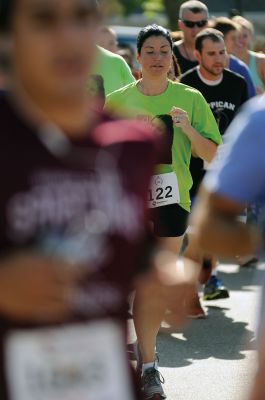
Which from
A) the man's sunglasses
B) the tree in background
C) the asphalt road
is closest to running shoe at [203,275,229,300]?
the asphalt road

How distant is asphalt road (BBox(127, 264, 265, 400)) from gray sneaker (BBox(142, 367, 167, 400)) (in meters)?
0.13

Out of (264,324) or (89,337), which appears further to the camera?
(264,324)

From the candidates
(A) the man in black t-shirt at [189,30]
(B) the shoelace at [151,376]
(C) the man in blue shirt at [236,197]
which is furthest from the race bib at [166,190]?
(C) the man in blue shirt at [236,197]

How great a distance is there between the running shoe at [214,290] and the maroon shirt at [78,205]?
23.0 ft

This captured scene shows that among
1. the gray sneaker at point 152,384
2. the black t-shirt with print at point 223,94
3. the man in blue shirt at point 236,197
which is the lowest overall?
the gray sneaker at point 152,384

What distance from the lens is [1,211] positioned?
294 cm

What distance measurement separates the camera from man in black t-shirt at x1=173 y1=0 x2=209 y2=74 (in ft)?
37.7

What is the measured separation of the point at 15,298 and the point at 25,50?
0.55m

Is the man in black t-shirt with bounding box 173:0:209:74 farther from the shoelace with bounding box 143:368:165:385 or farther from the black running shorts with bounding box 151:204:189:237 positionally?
the shoelace with bounding box 143:368:165:385

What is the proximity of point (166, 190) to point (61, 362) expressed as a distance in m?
4.99

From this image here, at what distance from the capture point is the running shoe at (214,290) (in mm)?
10086

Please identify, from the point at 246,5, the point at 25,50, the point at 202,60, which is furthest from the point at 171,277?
the point at 246,5

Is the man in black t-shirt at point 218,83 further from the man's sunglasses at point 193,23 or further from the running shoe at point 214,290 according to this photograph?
the man's sunglasses at point 193,23

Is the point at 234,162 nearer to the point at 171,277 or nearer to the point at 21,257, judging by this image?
the point at 171,277
